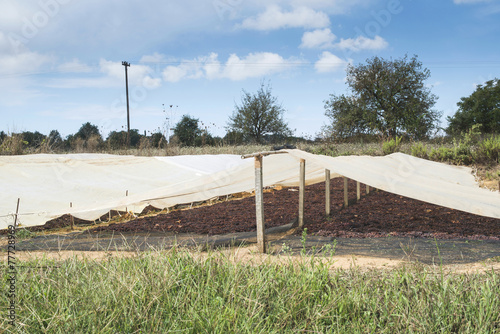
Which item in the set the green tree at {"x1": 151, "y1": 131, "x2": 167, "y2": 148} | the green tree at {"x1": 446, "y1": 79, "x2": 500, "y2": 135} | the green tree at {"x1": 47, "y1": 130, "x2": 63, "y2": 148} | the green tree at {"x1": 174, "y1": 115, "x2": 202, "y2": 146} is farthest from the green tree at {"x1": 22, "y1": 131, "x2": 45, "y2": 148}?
the green tree at {"x1": 446, "y1": 79, "x2": 500, "y2": 135}

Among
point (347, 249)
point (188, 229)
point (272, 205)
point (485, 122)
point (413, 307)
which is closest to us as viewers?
point (413, 307)

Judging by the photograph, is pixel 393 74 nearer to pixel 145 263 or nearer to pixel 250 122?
pixel 250 122

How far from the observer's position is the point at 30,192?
282 inches

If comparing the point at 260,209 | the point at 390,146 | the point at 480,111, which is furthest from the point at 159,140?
the point at 480,111

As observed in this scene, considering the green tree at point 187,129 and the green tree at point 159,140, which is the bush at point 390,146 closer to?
the green tree at point 159,140

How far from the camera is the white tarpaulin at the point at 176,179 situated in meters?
3.88

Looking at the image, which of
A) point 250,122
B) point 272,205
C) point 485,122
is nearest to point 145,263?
point 272,205

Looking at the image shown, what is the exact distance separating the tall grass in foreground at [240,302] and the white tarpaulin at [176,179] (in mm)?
1559

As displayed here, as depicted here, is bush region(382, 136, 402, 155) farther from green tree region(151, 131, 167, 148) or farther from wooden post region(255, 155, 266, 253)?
wooden post region(255, 155, 266, 253)

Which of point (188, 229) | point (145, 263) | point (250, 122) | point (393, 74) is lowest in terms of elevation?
point (188, 229)

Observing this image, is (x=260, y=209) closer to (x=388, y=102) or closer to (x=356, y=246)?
(x=356, y=246)

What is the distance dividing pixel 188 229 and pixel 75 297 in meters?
3.25

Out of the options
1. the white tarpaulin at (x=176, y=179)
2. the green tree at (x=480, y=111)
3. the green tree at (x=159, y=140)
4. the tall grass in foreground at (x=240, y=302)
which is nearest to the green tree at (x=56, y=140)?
the green tree at (x=159, y=140)

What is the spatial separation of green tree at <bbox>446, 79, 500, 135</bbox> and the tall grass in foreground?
24951 mm
